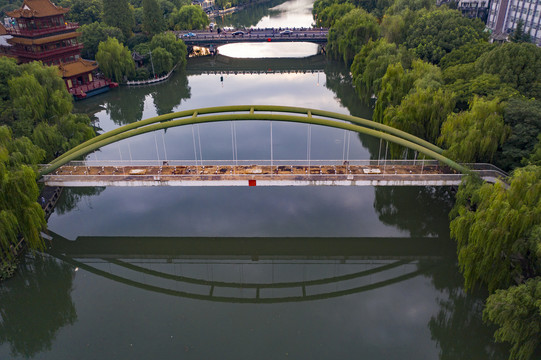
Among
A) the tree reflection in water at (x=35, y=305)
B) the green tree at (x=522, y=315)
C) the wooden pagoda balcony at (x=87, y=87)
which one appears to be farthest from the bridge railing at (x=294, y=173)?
the wooden pagoda balcony at (x=87, y=87)

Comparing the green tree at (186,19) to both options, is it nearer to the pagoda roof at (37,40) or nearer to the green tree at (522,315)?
the pagoda roof at (37,40)

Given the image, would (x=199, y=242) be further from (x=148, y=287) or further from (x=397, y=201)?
(x=397, y=201)

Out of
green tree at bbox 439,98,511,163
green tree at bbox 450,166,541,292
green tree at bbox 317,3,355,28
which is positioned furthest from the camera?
green tree at bbox 317,3,355,28

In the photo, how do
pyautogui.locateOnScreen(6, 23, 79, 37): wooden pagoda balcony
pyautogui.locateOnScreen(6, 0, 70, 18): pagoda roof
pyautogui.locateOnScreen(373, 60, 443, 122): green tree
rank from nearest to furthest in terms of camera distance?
1. pyautogui.locateOnScreen(373, 60, 443, 122): green tree
2. pyautogui.locateOnScreen(6, 0, 70, 18): pagoda roof
3. pyautogui.locateOnScreen(6, 23, 79, 37): wooden pagoda balcony

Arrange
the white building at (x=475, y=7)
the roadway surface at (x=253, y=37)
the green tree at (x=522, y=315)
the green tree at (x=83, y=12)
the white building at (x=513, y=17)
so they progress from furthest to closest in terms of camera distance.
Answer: the white building at (x=475, y=7), the roadway surface at (x=253, y=37), the green tree at (x=83, y=12), the white building at (x=513, y=17), the green tree at (x=522, y=315)

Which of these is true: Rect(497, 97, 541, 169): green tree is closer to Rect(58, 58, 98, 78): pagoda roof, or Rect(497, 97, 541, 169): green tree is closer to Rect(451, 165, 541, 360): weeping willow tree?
Rect(451, 165, 541, 360): weeping willow tree

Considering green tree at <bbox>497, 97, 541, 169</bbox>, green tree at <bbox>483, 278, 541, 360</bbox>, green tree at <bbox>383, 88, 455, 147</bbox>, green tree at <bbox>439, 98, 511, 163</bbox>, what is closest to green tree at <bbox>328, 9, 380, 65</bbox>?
green tree at <bbox>383, 88, 455, 147</bbox>
